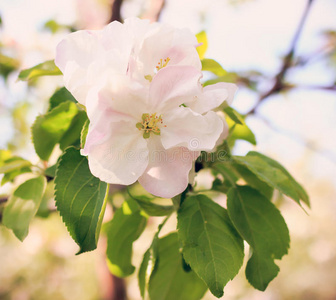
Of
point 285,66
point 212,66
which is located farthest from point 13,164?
point 285,66

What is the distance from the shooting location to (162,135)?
523 mm

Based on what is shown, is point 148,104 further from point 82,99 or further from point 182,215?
point 182,215

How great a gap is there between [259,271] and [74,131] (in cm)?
46

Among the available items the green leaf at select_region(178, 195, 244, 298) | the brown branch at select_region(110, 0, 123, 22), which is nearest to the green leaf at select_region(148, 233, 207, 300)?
the green leaf at select_region(178, 195, 244, 298)

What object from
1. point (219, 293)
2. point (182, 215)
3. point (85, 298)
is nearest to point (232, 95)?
point (182, 215)

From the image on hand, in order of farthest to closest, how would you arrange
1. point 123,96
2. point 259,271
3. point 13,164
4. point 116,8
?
point 116,8 < point 13,164 < point 259,271 < point 123,96

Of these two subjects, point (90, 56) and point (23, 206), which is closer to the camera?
point (90, 56)

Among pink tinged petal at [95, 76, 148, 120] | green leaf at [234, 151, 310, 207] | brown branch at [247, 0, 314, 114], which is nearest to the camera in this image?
pink tinged petal at [95, 76, 148, 120]

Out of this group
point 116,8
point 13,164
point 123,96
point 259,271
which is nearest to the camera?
point 123,96

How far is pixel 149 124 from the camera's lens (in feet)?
1.73

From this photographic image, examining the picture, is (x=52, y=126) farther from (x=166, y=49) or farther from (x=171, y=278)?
(x=171, y=278)

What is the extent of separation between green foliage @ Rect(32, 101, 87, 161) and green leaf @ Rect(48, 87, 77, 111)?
60 millimetres

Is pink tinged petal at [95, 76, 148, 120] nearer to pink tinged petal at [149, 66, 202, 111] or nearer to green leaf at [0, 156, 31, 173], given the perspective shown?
pink tinged petal at [149, 66, 202, 111]

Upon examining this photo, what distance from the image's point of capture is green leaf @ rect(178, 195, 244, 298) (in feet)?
1.79
